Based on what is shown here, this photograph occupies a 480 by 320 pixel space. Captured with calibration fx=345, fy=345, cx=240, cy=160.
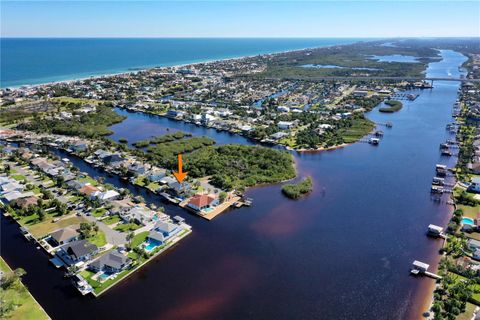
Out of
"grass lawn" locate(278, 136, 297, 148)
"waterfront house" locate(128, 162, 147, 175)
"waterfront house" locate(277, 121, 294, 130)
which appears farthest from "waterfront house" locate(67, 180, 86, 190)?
"waterfront house" locate(277, 121, 294, 130)

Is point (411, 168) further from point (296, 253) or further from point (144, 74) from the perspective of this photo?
point (144, 74)

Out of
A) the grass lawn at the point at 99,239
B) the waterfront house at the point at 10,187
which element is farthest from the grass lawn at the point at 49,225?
the waterfront house at the point at 10,187

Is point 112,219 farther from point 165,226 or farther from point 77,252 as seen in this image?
point 77,252

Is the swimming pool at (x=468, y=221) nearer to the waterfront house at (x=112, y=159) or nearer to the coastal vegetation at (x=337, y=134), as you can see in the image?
the coastal vegetation at (x=337, y=134)

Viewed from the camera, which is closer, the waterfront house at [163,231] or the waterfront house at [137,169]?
the waterfront house at [163,231]

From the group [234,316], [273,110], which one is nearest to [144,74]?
[273,110]

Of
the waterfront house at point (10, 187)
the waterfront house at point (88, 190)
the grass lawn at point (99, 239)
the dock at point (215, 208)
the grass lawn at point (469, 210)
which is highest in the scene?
the waterfront house at point (10, 187)
